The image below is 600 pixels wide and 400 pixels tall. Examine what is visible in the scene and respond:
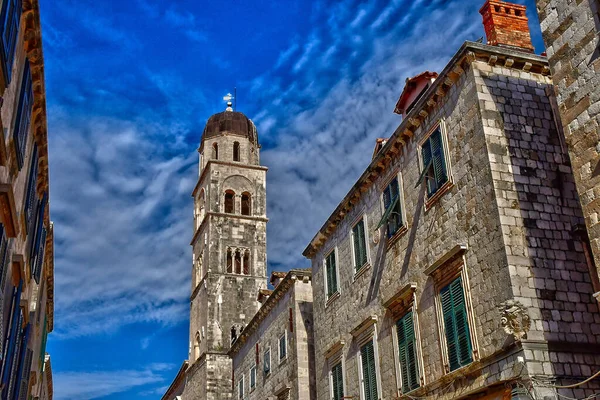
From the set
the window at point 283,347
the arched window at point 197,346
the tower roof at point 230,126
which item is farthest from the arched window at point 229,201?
the window at point 283,347

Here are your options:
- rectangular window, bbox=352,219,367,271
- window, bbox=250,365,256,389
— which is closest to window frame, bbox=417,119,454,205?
rectangular window, bbox=352,219,367,271

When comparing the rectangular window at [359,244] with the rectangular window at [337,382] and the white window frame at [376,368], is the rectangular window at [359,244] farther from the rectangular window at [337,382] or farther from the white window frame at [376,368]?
the rectangular window at [337,382]

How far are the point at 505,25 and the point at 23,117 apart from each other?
11175 millimetres

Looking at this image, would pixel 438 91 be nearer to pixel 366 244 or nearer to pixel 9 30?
pixel 366 244

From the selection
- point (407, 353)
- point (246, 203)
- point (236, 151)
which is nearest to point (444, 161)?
point (407, 353)

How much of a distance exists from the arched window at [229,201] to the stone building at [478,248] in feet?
86.9

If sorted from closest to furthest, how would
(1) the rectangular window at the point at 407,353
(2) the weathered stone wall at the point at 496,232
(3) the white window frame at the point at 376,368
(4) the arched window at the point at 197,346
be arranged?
(2) the weathered stone wall at the point at 496,232, (1) the rectangular window at the point at 407,353, (3) the white window frame at the point at 376,368, (4) the arched window at the point at 197,346

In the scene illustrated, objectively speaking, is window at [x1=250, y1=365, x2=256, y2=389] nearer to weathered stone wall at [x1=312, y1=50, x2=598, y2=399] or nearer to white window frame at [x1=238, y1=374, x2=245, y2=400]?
white window frame at [x1=238, y1=374, x2=245, y2=400]

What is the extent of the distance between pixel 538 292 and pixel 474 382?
2111mm

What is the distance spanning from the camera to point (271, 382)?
25062mm

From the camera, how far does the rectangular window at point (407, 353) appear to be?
551 inches

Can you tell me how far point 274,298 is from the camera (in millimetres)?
25641

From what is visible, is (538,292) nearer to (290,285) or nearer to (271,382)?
(290,285)

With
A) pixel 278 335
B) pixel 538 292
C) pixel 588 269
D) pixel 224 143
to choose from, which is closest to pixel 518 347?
pixel 538 292
